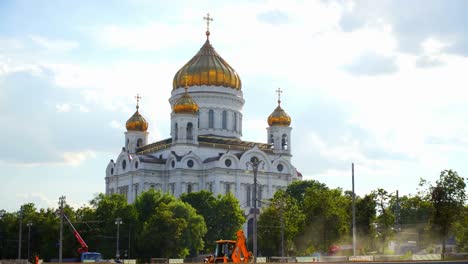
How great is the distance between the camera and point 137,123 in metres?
131

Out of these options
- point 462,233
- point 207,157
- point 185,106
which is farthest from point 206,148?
point 462,233

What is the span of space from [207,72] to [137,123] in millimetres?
14721

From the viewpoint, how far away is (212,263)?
56.8m

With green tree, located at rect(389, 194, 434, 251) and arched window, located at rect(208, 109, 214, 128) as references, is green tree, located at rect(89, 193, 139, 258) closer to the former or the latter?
green tree, located at rect(389, 194, 434, 251)

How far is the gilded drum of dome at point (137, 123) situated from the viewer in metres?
131

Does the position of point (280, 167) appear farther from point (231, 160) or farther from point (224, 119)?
point (224, 119)

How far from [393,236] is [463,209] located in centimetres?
1463

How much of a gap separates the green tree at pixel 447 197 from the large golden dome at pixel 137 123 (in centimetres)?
6819

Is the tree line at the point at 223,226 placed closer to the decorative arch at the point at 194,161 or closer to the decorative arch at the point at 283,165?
the decorative arch at the point at 194,161

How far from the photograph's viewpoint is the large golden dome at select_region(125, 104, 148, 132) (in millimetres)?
131125

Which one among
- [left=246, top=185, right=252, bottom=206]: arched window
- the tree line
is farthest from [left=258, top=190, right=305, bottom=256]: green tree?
[left=246, top=185, right=252, bottom=206]: arched window

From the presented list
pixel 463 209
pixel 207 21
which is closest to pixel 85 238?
pixel 463 209

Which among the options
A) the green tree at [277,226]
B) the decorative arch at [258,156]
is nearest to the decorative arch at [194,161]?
the decorative arch at [258,156]

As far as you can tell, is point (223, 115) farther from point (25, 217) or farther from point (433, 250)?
point (433, 250)
